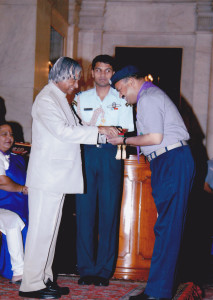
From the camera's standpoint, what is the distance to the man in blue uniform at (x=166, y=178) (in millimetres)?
2365

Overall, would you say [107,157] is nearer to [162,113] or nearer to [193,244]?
[162,113]

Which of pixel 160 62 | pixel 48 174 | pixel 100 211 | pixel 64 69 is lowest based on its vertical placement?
pixel 100 211

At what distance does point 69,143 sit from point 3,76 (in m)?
3.16

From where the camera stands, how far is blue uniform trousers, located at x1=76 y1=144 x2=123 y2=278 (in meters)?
2.90

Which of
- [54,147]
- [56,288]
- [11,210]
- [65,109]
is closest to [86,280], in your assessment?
[56,288]

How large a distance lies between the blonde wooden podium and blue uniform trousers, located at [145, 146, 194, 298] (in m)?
0.71

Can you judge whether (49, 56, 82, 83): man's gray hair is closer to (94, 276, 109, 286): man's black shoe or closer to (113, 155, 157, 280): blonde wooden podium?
(113, 155, 157, 280): blonde wooden podium

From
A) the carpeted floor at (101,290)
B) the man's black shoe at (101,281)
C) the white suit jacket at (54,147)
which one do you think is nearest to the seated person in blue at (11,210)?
the carpeted floor at (101,290)

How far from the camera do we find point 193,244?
15.6 ft

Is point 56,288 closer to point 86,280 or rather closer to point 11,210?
point 86,280

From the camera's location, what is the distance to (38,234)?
96.3 inches

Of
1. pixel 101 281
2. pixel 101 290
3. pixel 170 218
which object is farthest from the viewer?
pixel 101 281

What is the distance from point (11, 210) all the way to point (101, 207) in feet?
2.62

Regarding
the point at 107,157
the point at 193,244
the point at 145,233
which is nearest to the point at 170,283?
the point at 145,233
